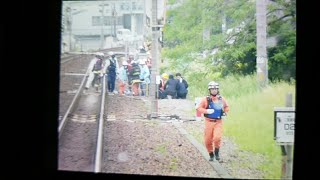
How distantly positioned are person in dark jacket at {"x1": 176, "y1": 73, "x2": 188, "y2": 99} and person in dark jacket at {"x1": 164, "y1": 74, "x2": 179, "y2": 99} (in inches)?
1.1

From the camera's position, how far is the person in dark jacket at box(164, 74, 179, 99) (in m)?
3.05

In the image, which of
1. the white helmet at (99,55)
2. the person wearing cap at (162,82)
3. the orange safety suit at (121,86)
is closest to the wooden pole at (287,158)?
the person wearing cap at (162,82)

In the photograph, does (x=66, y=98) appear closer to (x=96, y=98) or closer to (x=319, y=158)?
(x=96, y=98)

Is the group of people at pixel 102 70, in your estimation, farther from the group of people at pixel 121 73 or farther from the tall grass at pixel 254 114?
the tall grass at pixel 254 114

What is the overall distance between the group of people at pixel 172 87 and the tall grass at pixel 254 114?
0.53 feet

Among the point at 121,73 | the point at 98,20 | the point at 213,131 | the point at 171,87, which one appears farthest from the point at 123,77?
the point at 213,131

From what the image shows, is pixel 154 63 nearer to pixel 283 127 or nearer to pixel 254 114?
pixel 254 114

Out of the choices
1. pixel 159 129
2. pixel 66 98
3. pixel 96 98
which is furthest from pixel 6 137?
pixel 159 129

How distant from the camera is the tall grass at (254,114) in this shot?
2.79 meters

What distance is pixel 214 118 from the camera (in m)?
2.91

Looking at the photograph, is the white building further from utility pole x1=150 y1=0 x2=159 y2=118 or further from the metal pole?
the metal pole

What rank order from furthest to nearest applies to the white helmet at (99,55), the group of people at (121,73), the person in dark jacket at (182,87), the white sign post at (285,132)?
the white helmet at (99,55) < the group of people at (121,73) < the person in dark jacket at (182,87) < the white sign post at (285,132)

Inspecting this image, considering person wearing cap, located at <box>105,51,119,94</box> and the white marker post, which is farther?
person wearing cap, located at <box>105,51,119,94</box>

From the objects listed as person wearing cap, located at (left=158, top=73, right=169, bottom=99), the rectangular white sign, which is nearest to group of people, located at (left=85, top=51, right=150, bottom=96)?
person wearing cap, located at (left=158, top=73, right=169, bottom=99)
